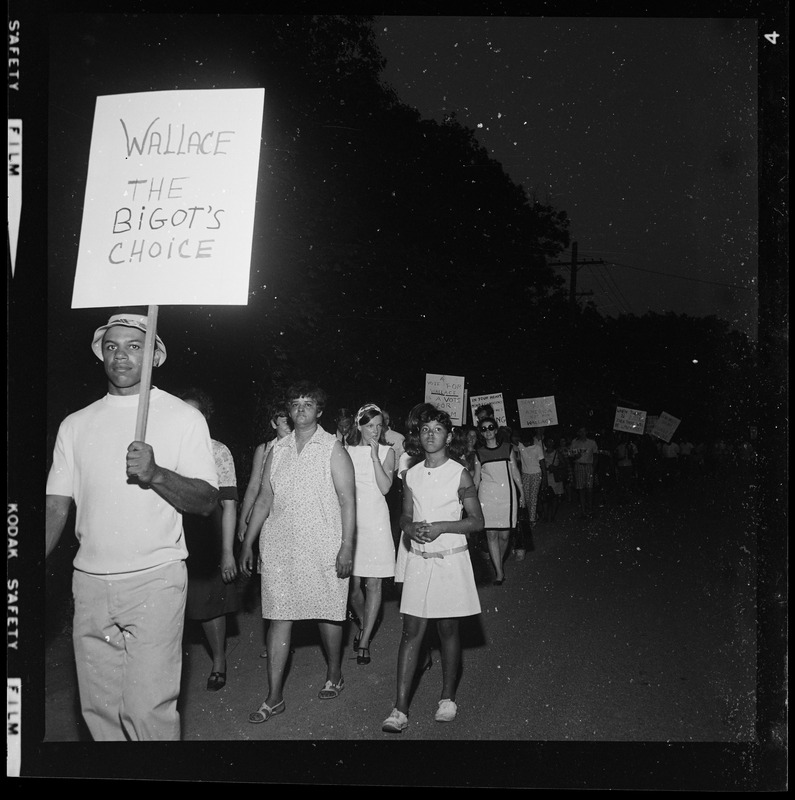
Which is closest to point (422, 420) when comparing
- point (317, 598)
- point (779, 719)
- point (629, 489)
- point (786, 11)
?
point (317, 598)

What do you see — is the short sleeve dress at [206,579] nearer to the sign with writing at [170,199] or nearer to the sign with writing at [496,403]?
the sign with writing at [170,199]

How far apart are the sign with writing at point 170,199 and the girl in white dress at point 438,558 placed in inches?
67.7

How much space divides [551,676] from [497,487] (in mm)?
2813

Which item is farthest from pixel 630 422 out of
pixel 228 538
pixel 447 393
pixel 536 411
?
pixel 228 538

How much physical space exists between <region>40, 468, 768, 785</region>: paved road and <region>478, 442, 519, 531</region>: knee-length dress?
0.84 m

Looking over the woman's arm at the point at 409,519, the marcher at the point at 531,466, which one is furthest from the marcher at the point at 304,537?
the marcher at the point at 531,466

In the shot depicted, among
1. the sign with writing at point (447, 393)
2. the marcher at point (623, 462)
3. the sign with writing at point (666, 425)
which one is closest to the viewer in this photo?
the sign with writing at point (447, 393)

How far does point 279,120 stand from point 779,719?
4628mm

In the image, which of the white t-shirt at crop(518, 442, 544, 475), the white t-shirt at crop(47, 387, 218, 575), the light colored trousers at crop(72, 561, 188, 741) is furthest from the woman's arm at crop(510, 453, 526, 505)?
the light colored trousers at crop(72, 561, 188, 741)

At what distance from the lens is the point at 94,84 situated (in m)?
4.82

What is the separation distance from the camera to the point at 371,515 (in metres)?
6.17

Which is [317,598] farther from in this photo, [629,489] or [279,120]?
[629,489]

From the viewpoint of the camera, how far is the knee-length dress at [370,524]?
6.09 meters

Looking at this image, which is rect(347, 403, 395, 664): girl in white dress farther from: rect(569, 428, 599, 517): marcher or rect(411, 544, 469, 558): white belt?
rect(569, 428, 599, 517): marcher
